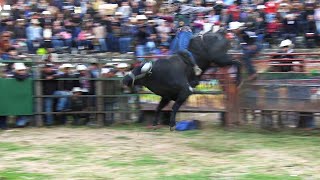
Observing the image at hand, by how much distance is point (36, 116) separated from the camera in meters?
10.5

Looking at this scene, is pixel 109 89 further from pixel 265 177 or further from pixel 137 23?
pixel 265 177

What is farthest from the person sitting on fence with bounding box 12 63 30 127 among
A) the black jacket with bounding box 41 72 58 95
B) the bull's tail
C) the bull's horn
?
the bull's tail

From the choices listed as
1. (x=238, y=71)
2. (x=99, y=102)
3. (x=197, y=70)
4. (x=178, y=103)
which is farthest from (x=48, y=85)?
(x=238, y=71)

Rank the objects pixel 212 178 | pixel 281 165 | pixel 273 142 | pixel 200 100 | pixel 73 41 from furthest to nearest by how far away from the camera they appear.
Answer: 1. pixel 73 41
2. pixel 200 100
3. pixel 273 142
4. pixel 281 165
5. pixel 212 178

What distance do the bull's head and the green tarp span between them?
2.05 metres

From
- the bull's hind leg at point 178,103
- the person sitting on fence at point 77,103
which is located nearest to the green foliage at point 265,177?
the bull's hind leg at point 178,103

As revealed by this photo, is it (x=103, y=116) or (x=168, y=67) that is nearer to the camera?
(x=168, y=67)

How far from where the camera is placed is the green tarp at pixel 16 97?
1023 cm

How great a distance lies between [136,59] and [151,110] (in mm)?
1068

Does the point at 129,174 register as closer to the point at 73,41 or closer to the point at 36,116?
the point at 36,116

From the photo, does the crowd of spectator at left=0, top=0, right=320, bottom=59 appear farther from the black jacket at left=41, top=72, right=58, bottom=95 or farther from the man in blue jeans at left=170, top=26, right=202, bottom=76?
the black jacket at left=41, top=72, right=58, bottom=95

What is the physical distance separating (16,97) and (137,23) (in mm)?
5597

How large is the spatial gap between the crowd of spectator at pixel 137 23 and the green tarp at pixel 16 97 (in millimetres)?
3356

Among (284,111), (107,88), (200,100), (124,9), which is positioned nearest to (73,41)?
(124,9)
